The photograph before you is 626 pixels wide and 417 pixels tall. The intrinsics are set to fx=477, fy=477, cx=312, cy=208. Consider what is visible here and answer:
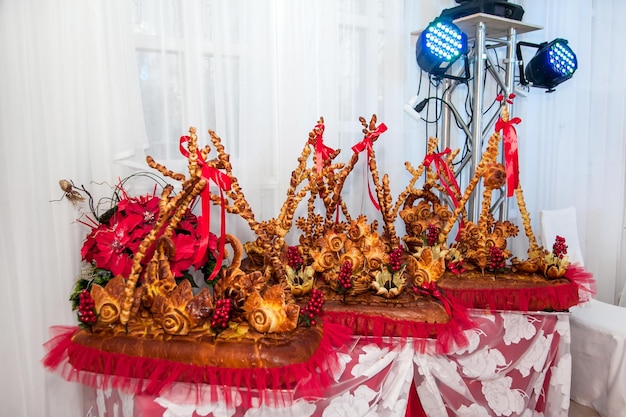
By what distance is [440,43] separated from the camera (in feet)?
6.06

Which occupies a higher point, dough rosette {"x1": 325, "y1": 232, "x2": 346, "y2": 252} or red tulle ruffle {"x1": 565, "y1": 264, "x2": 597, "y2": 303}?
dough rosette {"x1": 325, "y1": 232, "x2": 346, "y2": 252}

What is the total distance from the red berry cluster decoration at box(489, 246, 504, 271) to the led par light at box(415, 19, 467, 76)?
2.61ft

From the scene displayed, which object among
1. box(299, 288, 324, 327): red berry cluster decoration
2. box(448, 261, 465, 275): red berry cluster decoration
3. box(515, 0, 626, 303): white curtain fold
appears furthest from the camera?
box(515, 0, 626, 303): white curtain fold

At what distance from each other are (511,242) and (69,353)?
2090 mm

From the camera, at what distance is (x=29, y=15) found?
1309 millimetres

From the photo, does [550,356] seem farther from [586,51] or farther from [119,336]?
[586,51]

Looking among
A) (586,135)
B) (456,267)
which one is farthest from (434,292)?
(586,135)

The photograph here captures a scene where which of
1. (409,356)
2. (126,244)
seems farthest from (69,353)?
(409,356)

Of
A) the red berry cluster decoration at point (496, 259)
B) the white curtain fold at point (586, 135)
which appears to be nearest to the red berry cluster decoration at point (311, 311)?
the red berry cluster decoration at point (496, 259)

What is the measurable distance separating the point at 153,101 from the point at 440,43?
110 centimetres

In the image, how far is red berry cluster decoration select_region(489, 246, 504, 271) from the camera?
1.49m

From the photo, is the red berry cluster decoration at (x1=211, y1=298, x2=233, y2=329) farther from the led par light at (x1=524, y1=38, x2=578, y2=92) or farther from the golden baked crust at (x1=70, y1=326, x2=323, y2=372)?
the led par light at (x1=524, y1=38, x2=578, y2=92)

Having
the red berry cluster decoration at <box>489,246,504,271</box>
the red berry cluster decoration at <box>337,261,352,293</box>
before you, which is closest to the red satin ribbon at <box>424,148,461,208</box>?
the red berry cluster decoration at <box>489,246,504,271</box>

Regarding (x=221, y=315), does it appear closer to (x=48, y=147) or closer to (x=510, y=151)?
(x=48, y=147)
